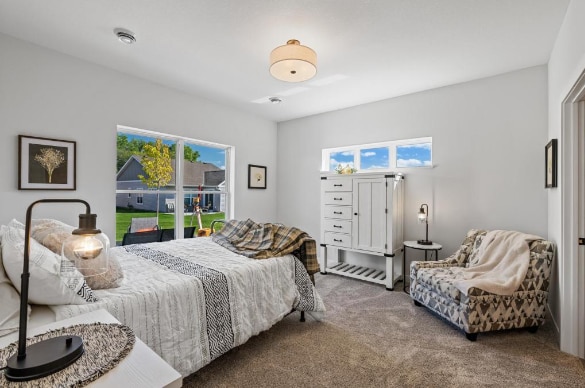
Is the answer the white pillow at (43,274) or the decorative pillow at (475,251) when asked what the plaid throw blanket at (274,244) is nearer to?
the white pillow at (43,274)

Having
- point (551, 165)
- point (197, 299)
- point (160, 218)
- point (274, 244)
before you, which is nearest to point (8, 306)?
point (197, 299)

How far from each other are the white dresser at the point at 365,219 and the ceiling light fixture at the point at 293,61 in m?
1.80

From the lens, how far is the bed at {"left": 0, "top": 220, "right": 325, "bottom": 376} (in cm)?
160

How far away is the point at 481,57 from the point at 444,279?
2238 mm

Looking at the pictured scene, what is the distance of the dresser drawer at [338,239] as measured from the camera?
13.3ft

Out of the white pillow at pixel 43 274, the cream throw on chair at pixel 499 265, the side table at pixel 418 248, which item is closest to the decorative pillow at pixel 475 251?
the cream throw on chair at pixel 499 265

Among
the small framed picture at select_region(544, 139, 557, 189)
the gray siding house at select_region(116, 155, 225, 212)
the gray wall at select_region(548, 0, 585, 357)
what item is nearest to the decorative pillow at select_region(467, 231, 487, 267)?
the gray wall at select_region(548, 0, 585, 357)

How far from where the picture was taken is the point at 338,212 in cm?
415

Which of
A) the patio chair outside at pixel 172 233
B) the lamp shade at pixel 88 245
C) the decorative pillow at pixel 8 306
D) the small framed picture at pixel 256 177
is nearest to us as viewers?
the lamp shade at pixel 88 245

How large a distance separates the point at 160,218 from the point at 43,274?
104 inches

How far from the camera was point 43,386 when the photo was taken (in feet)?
2.60

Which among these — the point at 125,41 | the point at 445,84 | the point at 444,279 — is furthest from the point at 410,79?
the point at 125,41

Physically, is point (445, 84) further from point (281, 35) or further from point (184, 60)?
point (184, 60)

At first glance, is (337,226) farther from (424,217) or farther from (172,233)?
(172,233)
